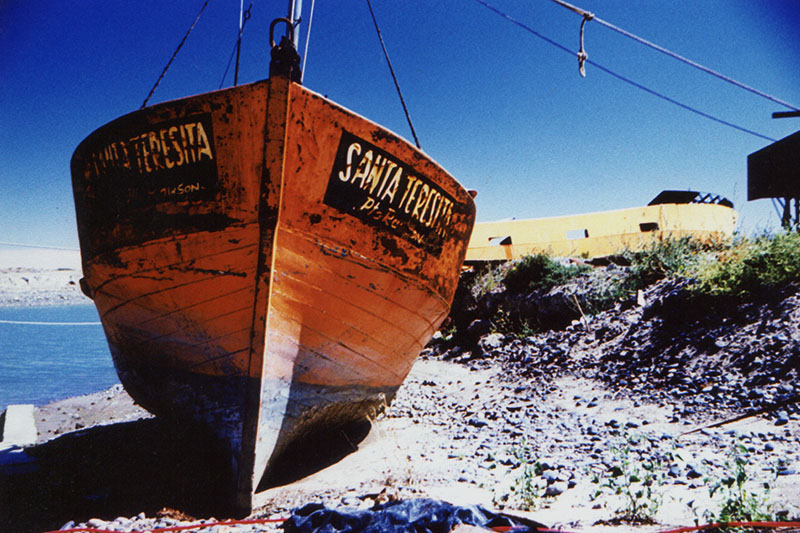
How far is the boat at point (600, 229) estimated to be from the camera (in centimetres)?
1022

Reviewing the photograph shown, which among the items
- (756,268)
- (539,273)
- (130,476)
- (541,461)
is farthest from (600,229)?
(130,476)

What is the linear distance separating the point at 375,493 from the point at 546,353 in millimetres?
4758

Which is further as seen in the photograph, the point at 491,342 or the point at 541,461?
the point at 491,342

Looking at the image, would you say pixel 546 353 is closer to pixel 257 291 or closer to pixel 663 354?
pixel 663 354

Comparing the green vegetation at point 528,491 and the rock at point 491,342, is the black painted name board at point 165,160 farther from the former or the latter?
the rock at point 491,342

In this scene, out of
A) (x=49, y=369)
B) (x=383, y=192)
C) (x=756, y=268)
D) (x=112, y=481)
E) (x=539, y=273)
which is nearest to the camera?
(x=383, y=192)

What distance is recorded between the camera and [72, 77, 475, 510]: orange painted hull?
2619 mm

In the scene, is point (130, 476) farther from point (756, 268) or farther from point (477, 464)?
point (756, 268)

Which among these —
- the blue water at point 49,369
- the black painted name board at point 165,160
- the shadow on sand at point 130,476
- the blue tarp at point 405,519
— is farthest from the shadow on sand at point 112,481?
the blue water at point 49,369

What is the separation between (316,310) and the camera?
2.88 m

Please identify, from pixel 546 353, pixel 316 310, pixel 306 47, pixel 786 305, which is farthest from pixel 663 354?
pixel 306 47

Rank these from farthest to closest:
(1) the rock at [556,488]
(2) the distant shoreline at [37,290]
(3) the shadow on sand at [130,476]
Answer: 1. (2) the distant shoreline at [37,290]
2. (3) the shadow on sand at [130,476]
3. (1) the rock at [556,488]

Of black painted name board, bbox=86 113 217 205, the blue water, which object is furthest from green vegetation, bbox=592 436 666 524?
the blue water

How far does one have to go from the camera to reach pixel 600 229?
10.9m
